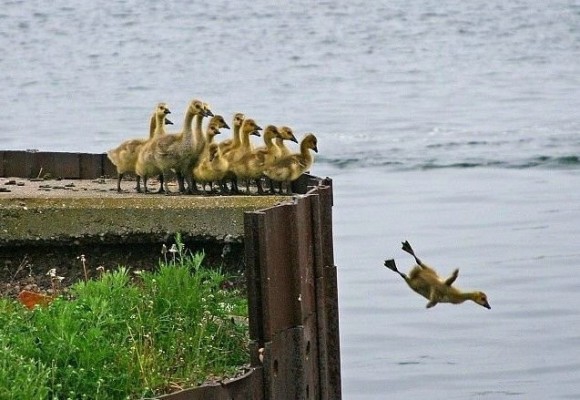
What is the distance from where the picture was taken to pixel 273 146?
43.2 feet

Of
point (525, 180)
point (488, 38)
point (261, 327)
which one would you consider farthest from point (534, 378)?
point (488, 38)

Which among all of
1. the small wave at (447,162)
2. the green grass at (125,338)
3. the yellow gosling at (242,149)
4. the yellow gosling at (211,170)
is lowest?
the green grass at (125,338)

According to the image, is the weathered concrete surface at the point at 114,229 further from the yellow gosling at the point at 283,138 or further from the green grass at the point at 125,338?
the yellow gosling at the point at 283,138

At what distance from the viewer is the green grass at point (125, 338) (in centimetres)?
877

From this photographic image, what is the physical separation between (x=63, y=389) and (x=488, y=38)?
167 feet

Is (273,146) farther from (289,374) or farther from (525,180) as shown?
(525,180)

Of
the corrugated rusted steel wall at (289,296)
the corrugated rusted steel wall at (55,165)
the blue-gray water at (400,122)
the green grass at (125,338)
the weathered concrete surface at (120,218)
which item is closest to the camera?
the green grass at (125,338)

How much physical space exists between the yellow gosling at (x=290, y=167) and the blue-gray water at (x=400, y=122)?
18.5 feet

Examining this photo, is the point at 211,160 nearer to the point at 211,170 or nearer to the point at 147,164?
the point at 211,170

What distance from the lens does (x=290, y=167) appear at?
1281 cm

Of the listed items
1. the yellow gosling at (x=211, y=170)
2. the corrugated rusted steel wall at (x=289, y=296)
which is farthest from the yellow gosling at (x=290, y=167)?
the corrugated rusted steel wall at (x=289, y=296)

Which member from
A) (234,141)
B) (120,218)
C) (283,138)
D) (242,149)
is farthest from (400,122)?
(120,218)

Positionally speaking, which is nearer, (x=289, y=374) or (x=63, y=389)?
(x=63, y=389)

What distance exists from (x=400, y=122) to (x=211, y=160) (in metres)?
26.8
